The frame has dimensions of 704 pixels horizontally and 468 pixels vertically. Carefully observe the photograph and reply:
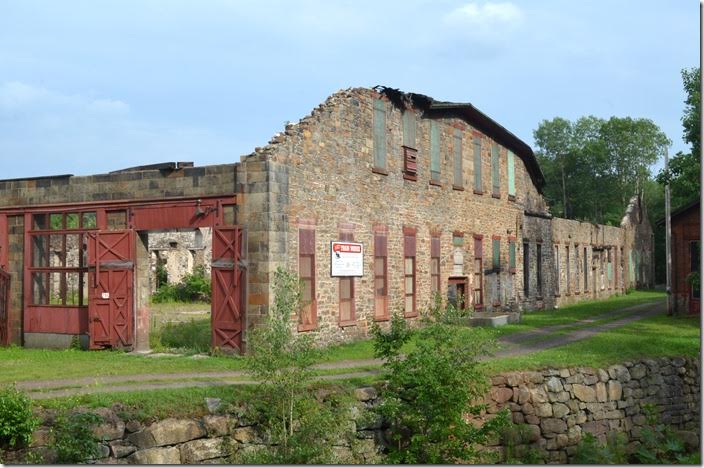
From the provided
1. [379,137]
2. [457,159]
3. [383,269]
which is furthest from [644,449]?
[457,159]

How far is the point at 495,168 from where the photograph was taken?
98.7 ft

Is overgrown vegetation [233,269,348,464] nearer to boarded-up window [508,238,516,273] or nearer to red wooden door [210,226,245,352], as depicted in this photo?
red wooden door [210,226,245,352]

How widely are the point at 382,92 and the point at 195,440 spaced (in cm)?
1319

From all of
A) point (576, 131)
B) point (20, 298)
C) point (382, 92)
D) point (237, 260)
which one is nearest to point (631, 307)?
point (382, 92)

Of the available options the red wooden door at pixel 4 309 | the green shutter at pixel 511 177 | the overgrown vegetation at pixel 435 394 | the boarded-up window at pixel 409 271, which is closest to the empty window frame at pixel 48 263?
the red wooden door at pixel 4 309

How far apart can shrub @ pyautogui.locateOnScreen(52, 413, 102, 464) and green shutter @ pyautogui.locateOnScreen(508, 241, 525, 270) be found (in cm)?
2258

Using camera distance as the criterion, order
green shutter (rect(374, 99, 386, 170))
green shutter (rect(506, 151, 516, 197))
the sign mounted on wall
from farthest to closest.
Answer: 1. green shutter (rect(506, 151, 516, 197))
2. green shutter (rect(374, 99, 386, 170))
3. the sign mounted on wall

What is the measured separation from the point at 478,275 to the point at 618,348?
29.8ft

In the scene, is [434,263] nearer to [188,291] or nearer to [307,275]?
[307,275]

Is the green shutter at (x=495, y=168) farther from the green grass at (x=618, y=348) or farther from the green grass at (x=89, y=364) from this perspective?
the green grass at (x=89, y=364)

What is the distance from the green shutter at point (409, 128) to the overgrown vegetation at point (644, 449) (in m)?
10.2

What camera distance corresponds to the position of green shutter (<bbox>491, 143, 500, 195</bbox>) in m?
29.9

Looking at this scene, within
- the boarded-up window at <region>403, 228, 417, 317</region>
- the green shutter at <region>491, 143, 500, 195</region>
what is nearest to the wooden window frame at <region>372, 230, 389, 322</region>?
the boarded-up window at <region>403, 228, 417, 317</region>

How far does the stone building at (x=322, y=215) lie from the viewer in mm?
17375
